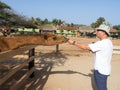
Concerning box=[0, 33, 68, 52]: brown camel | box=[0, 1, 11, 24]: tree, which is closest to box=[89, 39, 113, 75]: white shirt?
box=[0, 33, 68, 52]: brown camel

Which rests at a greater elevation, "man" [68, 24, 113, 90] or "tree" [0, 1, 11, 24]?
"tree" [0, 1, 11, 24]

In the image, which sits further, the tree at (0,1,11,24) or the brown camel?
the tree at (0,1,11,24)

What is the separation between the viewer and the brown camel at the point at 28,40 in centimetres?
530

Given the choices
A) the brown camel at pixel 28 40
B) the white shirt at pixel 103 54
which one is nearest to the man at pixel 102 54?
the white shirt at pixel 103 54

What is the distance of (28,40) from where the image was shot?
5.40 m

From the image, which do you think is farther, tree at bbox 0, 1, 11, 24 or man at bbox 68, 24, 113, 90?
tree at bbox 0, 1, 11, 24

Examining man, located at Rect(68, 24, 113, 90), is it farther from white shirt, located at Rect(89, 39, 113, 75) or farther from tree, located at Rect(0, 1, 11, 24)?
tree, located at Rect(0, 1, 11, 24)

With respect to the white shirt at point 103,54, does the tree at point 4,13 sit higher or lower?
higher

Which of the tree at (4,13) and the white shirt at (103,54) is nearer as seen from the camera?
the white shirt at (103,54)

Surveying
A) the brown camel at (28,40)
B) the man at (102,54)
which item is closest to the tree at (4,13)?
the brown camel at (28,40)

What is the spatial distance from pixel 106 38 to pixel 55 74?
16.5 feet

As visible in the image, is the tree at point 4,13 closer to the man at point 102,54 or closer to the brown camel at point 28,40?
the brown camel at point 28,40

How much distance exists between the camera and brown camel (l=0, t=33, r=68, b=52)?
17.4 feet

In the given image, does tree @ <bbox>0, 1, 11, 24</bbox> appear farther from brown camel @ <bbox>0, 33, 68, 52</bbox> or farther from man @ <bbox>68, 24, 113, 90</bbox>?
man @ <bbox>68, 24, 113, 90</bbox>
